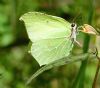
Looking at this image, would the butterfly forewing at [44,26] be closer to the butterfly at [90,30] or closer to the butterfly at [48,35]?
the butterfly at [48,35]

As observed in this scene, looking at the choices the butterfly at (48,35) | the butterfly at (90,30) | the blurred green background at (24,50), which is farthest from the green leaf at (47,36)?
the blurred green background at (24,50)

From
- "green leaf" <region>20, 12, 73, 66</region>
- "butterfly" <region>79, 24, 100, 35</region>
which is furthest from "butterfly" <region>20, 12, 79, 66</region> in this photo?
"butterfly" <region>79, 24, 100, 35</region>

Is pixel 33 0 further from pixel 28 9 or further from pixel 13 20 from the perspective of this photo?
pixel 13 20

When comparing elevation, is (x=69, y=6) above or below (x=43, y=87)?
above

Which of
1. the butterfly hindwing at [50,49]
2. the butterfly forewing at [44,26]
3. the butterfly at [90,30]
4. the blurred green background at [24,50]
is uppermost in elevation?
the butterfly at [90,30]

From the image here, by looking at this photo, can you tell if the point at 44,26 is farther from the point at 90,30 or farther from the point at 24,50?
the point at 24,50

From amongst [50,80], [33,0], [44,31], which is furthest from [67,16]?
[44,31]

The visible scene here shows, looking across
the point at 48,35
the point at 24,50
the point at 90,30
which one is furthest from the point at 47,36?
the point at 24,50
